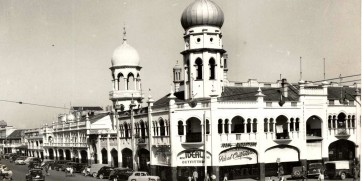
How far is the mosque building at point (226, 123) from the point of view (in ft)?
166

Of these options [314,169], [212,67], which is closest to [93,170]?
[212,67]

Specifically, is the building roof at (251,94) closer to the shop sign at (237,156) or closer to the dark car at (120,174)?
the shop sign at (237,156)

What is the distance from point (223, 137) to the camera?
5056cm

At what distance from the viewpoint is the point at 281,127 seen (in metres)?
54.6

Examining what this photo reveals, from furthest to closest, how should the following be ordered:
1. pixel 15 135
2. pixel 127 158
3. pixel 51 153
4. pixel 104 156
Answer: pixel 15 135 < pixel 51 153 < pixel 104 156 < pixel 127 158

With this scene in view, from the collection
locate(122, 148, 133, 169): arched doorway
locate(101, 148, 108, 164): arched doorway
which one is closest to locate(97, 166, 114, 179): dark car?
locate(122, 148, 133, 169): arched doorway

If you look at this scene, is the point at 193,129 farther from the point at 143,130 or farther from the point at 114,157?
the point at 114,157

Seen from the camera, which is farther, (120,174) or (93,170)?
(93,170)

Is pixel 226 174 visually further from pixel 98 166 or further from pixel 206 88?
pixel 98 166

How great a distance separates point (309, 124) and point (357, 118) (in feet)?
17.8

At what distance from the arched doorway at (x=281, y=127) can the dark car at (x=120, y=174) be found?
54.0ft

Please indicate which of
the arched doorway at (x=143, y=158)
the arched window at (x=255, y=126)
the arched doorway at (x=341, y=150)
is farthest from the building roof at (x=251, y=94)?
the arched doorway at (x=143, y=158)

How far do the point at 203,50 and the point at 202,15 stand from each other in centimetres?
394

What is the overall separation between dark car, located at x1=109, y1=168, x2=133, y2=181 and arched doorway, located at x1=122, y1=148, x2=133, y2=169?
9.36m
